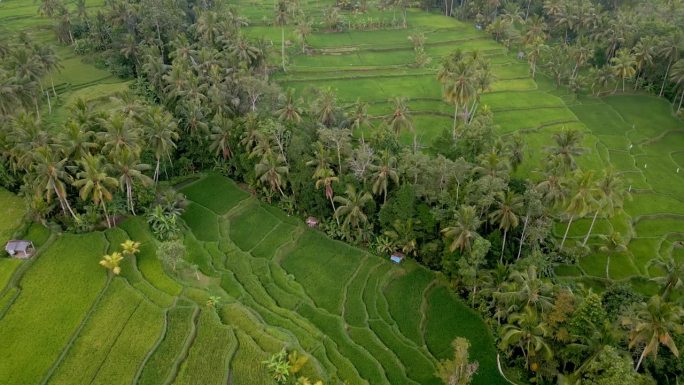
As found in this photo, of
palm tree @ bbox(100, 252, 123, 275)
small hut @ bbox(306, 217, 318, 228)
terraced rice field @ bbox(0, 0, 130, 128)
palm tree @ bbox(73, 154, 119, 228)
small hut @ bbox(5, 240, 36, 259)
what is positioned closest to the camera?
palm tree @ bbox(100, 252, 123, 275)

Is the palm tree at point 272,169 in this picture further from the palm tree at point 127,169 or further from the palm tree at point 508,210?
the palm tree at point 508,210

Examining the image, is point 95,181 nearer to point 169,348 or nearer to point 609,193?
point 169,348

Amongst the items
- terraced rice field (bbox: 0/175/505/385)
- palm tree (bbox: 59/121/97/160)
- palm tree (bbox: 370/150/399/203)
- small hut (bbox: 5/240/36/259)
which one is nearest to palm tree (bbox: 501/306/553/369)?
terraced rice field (bbox: 0/175/505/385)

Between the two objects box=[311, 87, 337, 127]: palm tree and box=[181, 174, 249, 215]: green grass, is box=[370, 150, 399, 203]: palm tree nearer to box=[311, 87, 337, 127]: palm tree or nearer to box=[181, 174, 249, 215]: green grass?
box=[311, 87, 337, 127]: palm tree

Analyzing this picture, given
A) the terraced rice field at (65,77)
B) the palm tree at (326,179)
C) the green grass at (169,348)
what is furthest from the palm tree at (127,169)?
the terraced rice field at (65,77)

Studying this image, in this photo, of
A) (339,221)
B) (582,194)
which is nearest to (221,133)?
(339,221)

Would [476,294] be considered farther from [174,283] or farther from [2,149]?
[2,149]
